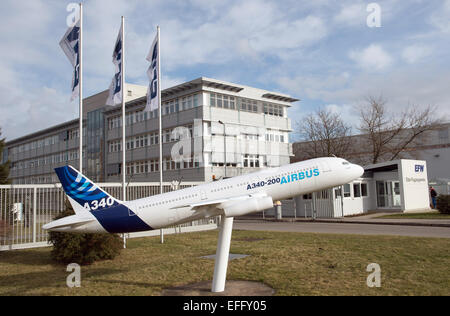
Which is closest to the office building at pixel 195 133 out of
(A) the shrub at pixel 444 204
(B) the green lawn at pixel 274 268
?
(A) the shrub at pixel 444 204

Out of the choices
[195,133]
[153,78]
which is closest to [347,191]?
[195,133]

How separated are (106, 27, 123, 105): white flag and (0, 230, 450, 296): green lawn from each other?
8032 millimetres

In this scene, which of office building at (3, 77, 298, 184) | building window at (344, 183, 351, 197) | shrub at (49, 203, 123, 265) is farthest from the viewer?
office building at (3, 77, 298, 184)

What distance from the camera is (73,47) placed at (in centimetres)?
1795

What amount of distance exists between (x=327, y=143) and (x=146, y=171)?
88.2ft

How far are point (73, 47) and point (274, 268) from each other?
14.6 m

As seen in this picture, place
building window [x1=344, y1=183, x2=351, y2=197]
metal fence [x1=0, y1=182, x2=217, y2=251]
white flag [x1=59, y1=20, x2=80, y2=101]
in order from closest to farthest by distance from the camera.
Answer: white flag [x1=59, y1=20, x2=80, y2=101] → metal fence [x1=0, y1=182, x2=217, y2=251] → building window [x1=344, y1=183, x2=351, y2=197]

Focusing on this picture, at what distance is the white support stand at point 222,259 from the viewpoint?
1005 centimetres

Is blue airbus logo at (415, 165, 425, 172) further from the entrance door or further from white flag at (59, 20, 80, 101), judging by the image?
white flag at (59, 20, 80, 101)

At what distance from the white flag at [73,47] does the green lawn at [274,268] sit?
28.9 feet

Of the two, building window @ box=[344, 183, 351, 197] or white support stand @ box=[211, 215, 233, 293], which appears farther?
building window @ box=[344, 183, 351, 197]

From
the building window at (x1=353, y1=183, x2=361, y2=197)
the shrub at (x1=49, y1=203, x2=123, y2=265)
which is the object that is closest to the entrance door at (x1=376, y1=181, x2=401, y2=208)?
the building window at (x1=353, y1=183, x2=361, y2=197)

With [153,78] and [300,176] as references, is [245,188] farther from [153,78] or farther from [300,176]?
[153,78]

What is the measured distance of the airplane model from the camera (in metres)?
9.81
